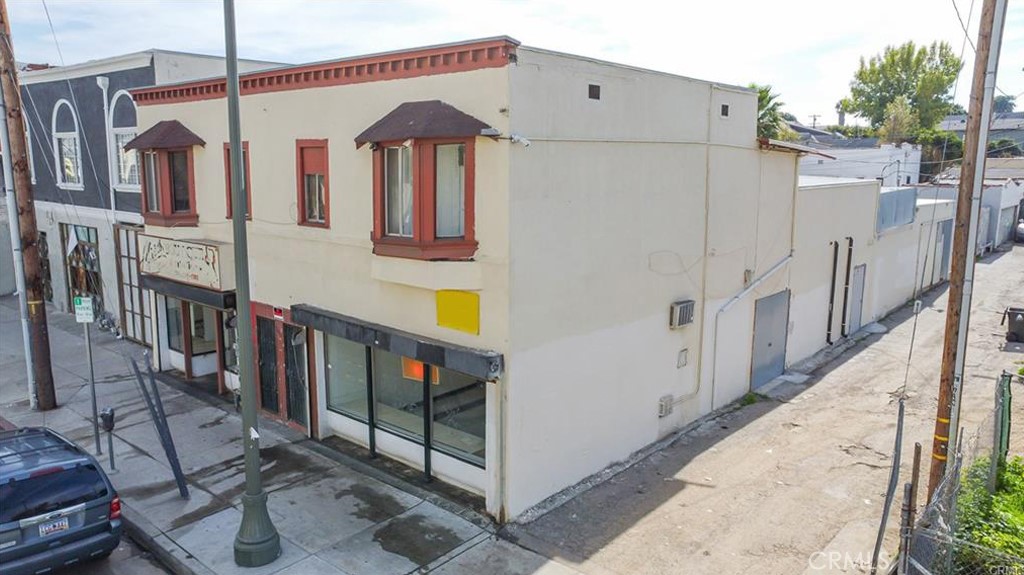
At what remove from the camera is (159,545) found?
977 cm

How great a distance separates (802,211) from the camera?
17.1 meters

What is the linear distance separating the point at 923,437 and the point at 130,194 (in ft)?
61.9

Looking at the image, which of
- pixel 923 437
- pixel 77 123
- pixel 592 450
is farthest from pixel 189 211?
pixel 923 437

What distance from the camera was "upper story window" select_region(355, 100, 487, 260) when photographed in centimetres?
984

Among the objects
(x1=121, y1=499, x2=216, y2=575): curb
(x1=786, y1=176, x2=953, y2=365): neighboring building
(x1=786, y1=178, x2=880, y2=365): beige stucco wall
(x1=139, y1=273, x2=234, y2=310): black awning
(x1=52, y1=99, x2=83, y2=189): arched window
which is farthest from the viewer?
(x1=52, y1=99, x2=83, y2=189): arched window

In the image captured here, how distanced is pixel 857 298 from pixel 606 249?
12880mm

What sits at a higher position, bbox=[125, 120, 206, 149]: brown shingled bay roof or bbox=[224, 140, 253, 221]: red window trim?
bbox=[125, 120, 206, 149]: brown shingled bay roof

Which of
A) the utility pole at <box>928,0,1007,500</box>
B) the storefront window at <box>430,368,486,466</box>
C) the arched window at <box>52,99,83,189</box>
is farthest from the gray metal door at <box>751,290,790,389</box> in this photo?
the arched window at <box>52,99,83,189</box>

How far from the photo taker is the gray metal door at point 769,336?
16016 mm

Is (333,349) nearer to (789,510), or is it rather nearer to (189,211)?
(189,211)

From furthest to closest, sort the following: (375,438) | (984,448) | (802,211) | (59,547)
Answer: (802,211) < (375,438) < (984,448) < (59,547)

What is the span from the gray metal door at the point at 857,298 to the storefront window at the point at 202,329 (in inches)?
656

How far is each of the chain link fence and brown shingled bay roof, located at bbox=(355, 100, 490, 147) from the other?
6897 millimetres
